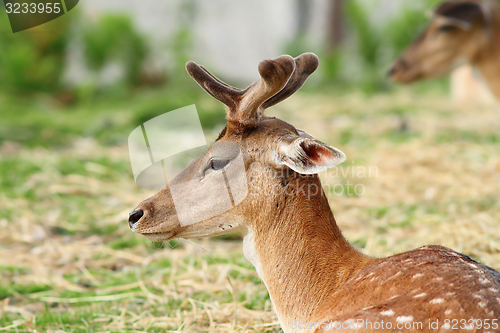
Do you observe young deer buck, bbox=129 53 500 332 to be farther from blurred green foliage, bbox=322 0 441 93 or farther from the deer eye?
blurred green foliage, bbox=322 0 441 93

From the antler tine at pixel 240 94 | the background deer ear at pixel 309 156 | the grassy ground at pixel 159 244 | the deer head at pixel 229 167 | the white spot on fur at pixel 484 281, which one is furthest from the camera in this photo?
the grassy ground at pixel 159 244

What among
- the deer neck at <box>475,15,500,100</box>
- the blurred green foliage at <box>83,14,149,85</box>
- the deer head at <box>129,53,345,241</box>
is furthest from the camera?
the blurred green foliage at <box>83,14,149,85</box>

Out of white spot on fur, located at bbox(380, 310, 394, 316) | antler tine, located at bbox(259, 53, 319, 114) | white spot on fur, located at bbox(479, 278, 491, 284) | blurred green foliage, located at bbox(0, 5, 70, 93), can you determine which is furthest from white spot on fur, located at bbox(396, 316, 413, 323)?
blurred green foliage, located at bbox(0, 5, 70, 93)

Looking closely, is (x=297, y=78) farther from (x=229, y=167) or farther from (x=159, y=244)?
(x=159, y=244)

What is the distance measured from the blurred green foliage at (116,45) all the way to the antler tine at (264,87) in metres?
9.21

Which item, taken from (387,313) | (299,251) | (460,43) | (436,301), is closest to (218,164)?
(299,251)

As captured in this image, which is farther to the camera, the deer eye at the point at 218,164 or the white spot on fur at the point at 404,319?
the deer eye at the point at 218,164

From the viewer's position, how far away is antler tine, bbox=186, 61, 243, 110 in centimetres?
239

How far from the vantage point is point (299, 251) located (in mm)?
2346

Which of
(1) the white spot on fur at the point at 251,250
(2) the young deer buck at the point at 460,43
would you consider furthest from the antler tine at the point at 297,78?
(2) the young deer buck at the point at 460,43

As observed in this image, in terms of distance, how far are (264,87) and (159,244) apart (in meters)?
2.32

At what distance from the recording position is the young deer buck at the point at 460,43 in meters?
6.39

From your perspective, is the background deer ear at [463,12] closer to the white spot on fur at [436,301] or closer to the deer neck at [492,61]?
the deer neck at [492,61]

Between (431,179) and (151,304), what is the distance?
3.68m
